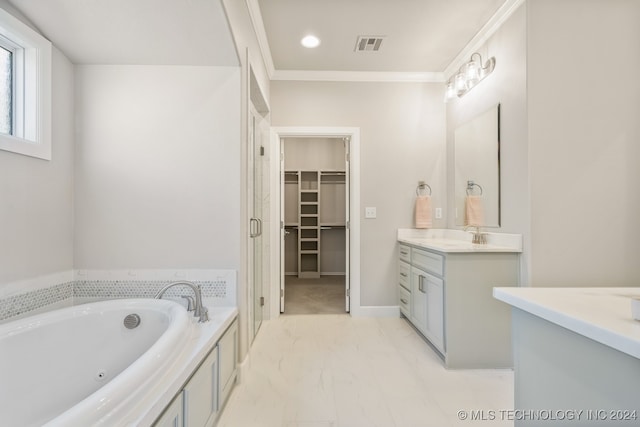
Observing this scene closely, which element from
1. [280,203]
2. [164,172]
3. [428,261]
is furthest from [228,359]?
[280,203]

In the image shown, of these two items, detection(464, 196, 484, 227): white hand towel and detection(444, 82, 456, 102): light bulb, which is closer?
detection(464, 196, 484, 227): white hand towel

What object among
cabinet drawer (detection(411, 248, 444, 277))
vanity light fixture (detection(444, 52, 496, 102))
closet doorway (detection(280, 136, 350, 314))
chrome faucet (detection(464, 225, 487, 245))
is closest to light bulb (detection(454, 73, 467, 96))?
vanity light fixture (detection(444, 52, 496, 102))

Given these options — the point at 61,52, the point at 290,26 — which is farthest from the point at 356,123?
the point at 61,52

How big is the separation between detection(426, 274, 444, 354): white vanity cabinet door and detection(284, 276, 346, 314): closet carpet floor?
47.4 inches

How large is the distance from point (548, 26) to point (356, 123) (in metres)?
1.71

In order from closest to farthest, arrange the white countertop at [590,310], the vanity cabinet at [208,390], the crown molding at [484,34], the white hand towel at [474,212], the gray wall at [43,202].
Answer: the white countertop at [590,310] < the vanity cabinet at [208,390] < the gray wall at [43,202] < the crown molding at [484,34] < the white hand towel at [474,212]

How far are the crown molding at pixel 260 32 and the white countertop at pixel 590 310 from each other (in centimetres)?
233

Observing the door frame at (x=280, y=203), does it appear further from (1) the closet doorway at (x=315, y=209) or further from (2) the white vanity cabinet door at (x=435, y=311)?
(1) the closet doorway at (x=315, y=209)

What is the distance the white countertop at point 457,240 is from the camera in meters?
2.18

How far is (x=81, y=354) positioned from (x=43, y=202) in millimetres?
872

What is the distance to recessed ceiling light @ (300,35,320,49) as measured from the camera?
8.79ft

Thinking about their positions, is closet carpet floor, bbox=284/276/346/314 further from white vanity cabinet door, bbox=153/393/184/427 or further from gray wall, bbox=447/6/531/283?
white vanity cabinet door, bbox=153/393/184/427

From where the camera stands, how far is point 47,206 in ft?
5.75

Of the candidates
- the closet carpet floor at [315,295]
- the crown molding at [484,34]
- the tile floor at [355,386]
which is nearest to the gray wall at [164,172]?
the tile floor at [355,386]
